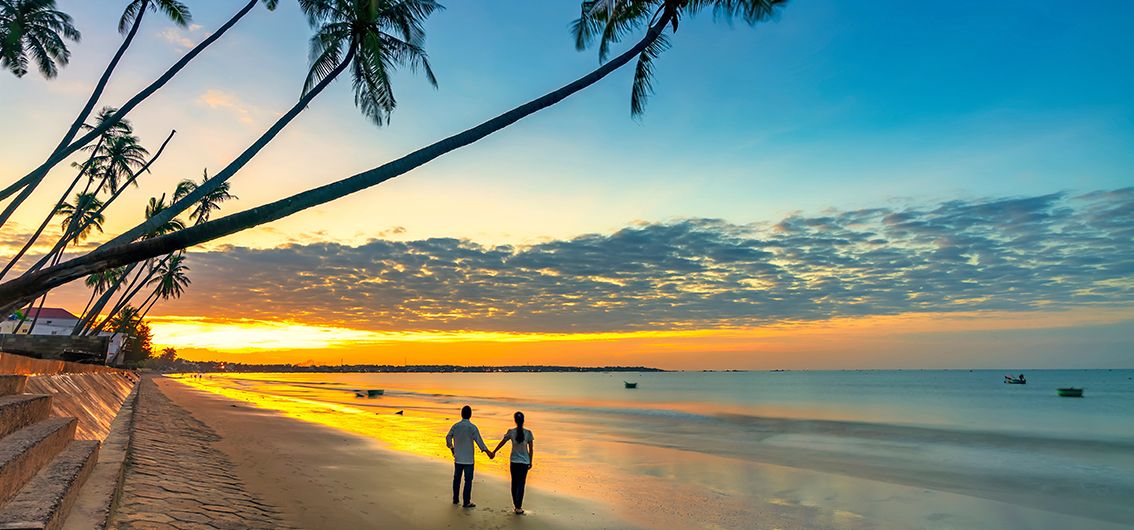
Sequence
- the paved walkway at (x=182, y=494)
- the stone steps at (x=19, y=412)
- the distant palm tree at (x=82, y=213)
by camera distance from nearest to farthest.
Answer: the stone steps at (x=19, y=412), the paved walkway at (x=182, y=494), the distant palm tree at (x=82, y=213)

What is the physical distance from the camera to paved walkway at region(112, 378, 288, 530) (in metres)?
7.34

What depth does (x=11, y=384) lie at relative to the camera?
6.80 metres

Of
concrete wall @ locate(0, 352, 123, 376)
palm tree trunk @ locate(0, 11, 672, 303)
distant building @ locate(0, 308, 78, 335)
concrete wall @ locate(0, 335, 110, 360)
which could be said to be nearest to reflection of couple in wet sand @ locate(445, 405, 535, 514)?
palm tree trunk @ locate(0, 11, 672, 303)

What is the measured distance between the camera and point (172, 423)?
20.2 m

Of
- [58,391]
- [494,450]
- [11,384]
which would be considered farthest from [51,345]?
[494,450]

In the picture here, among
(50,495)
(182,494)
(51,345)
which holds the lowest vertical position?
(182,494)

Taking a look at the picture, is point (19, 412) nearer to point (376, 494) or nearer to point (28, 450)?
point (28, 450)

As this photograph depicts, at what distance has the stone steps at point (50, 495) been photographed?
3.95m

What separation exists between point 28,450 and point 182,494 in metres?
4.65

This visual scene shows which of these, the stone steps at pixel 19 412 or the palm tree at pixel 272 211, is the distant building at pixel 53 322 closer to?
the stone steps at pixel 19 412

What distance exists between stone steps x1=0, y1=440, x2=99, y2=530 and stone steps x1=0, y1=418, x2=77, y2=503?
0.23 ft

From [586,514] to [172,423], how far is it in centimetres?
1602

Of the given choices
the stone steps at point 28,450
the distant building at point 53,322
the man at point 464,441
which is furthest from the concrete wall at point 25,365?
the distant building at point 53,322

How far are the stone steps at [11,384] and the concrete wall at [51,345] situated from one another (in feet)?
25.6
